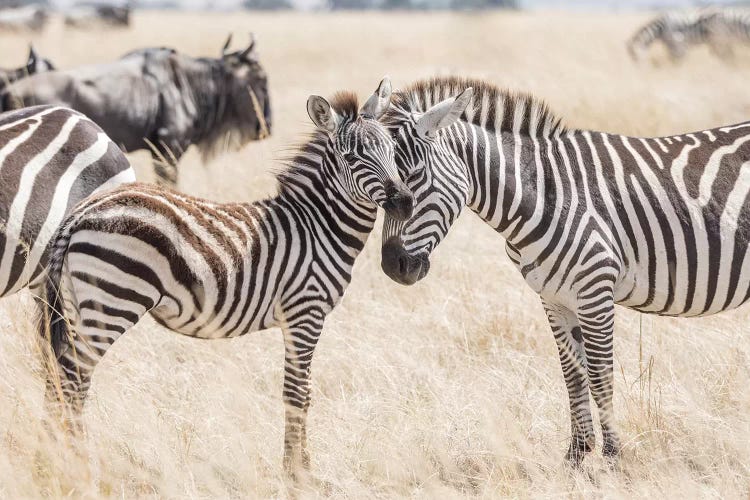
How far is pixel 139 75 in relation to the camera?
Result: 31.9 ft

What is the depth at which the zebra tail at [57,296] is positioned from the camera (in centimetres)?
405

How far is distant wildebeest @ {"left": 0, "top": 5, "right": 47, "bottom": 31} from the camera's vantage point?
33469 mm

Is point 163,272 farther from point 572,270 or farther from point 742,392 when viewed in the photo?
point 742,392

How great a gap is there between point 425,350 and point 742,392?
2063mm

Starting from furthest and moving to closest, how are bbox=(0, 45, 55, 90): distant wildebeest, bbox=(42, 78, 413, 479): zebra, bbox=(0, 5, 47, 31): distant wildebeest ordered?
bbox=(0, 5, 47, 31): distant wildebeest
bbox=(0, 45, 55, 90): distant wildebeest
bbox=(42, 78, 413, 479): zebra

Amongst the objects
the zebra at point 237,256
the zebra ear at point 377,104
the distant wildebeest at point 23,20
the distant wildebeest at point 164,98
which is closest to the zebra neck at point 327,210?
the zebra at point 237,256

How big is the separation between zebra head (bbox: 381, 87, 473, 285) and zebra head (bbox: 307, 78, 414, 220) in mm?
154

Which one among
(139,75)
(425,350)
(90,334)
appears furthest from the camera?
(139,75)

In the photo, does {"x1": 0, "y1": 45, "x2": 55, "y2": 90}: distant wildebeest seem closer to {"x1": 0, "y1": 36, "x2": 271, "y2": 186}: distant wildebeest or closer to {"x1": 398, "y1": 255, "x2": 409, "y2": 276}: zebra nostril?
{"x1": 0, "y1": 36, "x2": 271, "y2": 186}: distant wildebeest

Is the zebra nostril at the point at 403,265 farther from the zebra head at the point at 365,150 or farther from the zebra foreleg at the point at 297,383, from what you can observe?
the zebra foreleg at the point at 297,383

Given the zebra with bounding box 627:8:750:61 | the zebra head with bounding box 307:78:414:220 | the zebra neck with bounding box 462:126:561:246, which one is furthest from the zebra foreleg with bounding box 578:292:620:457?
the zebra with bounding box 627:8:750:61

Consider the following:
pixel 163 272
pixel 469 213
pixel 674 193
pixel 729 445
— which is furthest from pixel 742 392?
pixel 469 213

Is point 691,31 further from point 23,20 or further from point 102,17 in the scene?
point 23,20

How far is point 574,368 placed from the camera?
486 centimetres
